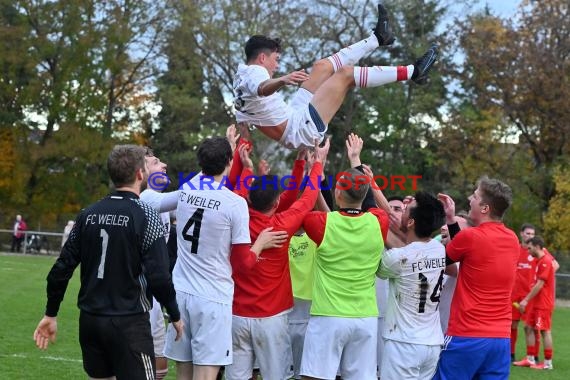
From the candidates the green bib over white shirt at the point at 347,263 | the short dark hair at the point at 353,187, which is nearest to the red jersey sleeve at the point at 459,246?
the green bib over white shirt at the point at 347,263

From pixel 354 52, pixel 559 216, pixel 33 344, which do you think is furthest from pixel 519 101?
pixel 354 52

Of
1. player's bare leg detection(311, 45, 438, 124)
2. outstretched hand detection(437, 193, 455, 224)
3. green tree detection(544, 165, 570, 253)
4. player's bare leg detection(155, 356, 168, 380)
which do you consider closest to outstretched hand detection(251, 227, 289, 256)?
outstretched hand detection(437, 193, 455, 224)

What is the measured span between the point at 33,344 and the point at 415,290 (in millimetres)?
7254

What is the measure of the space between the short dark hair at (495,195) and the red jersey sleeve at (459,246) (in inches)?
12.3

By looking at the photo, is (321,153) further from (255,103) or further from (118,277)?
(118,277)

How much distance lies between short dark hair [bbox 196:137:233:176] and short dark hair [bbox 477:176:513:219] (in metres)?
2.15

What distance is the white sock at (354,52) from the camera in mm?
8203

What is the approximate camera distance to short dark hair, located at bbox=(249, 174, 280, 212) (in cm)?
693

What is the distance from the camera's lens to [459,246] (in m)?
6.65

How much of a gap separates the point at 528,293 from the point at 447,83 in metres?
29.4

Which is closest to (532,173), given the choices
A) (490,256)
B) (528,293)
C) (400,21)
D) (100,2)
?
(400,21)

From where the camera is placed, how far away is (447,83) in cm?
4219

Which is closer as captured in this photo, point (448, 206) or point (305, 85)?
point (448, 206)

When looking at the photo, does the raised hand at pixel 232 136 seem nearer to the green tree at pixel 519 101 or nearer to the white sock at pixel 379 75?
the white sock at pixel 379 75
